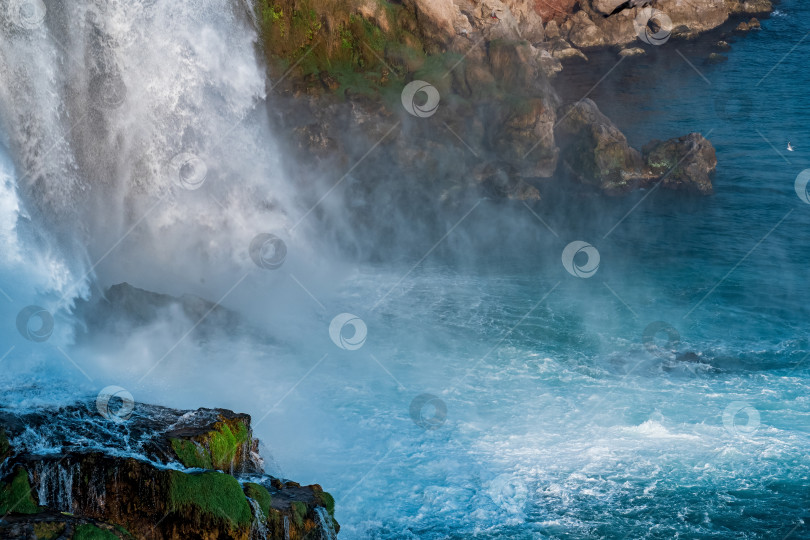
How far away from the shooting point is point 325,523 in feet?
37.4

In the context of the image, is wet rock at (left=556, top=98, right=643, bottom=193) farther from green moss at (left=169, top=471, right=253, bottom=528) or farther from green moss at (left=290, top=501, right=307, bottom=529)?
green moss at (left=169, top=471, right=253, bottom=528)

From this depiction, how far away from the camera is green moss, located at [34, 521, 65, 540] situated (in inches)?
310

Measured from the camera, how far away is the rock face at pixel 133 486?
28.7 ft

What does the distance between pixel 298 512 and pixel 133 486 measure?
253cm

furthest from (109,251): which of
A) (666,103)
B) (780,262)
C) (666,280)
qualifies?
(666,103)

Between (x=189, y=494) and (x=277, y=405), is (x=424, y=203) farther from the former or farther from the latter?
(x=189, y=494)

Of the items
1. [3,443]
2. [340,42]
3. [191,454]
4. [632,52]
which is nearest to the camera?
[3,443]

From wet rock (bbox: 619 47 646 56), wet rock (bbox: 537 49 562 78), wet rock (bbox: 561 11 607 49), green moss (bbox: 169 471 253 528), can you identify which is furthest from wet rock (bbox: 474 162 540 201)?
wet rock (bbox: 619 47 646 56)

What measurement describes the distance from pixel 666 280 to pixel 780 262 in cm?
423

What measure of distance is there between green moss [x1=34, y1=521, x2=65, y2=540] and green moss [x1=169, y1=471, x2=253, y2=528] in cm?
184

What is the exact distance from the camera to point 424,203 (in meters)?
28.1

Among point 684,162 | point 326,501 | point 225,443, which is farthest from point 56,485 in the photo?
point 684,162

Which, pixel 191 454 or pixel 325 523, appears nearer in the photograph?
pixel 191 454

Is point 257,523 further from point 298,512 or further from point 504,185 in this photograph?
point 504,185
